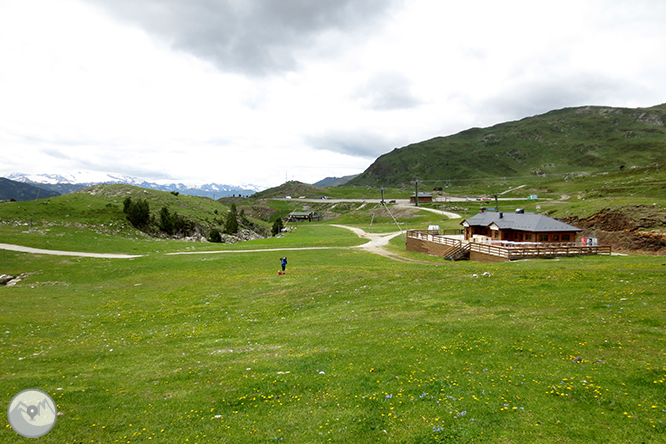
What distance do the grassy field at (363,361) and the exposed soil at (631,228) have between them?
23289 mm

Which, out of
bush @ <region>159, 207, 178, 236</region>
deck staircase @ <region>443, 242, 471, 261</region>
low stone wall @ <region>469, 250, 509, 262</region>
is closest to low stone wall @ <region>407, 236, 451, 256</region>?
deck staircase @ <region>443, 242, 471, 261</region>

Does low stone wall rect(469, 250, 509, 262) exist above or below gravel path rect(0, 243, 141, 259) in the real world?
below

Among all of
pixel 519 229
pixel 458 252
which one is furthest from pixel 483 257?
pixel 519 229

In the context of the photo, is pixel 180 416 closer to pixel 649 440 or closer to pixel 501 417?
pixel 501 417

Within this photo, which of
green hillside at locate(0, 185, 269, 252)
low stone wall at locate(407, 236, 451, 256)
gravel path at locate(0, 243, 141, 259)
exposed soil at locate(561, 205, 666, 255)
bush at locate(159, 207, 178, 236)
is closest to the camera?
exposed soil at locate(561, 205, 666, 255)

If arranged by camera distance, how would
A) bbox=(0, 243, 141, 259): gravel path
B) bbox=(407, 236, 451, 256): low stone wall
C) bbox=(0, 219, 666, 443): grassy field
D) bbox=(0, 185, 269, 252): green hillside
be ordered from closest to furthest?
1. bbox=(0, 219, 666, 443): grassy field
2. bbox=(0, 243, 141, 259): gravel path
3. bbox=(407, 236, 451, 256): low stone wall
4. bbox=(0, 185, 269, 252): green hillside

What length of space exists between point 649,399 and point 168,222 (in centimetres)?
10068

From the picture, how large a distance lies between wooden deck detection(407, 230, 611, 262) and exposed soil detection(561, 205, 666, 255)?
805cm

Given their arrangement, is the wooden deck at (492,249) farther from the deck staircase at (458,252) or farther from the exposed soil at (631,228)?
the exposed soil at (631,228)

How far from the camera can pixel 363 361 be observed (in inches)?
567

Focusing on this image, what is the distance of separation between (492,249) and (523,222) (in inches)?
672

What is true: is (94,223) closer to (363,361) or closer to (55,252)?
(55,252)

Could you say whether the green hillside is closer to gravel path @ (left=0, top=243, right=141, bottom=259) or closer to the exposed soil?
gravel path @ (left=0, top=243, right=141, bottom=259)

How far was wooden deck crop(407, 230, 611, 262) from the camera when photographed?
138 feet
